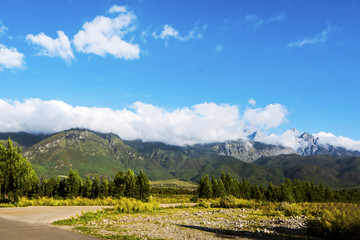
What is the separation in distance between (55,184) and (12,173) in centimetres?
4842

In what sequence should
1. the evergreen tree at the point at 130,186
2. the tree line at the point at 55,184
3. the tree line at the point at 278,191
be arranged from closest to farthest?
the tree line at the point at 55,184
the evergreen tree at the point at 130,186
the tree line at the point at 278,191

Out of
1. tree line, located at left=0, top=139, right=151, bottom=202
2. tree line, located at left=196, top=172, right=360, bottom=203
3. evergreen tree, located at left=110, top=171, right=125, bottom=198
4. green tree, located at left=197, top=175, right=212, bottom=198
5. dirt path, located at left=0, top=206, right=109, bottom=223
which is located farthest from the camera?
tree line, located at left=196, top=172, right=360, bottom=203

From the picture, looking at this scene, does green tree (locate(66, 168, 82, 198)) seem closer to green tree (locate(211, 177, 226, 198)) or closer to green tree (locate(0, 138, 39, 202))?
green tree (locate(0, 138, 39, 202))

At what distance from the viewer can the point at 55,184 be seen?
243ft

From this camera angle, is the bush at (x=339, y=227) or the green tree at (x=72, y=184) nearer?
the bush at (x=339, y=227)

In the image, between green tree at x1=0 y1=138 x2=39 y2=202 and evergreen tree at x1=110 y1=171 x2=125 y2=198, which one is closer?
green tree at x1=0 y1=138 x2=39 y2=202

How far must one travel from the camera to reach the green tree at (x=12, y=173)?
3041 centimetres

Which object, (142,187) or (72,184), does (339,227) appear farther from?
(72,184)

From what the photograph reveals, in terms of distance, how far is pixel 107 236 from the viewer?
13.1m

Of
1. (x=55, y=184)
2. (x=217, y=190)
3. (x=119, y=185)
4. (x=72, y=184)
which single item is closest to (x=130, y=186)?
(x=119, y=185)

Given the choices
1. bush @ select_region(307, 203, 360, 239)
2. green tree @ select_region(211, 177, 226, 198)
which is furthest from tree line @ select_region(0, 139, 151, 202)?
bush @ select_region(307, 203, 360, 239)

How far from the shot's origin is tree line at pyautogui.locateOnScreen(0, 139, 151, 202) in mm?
30859

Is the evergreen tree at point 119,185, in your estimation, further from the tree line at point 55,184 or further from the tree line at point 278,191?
the tree line at point 278,191

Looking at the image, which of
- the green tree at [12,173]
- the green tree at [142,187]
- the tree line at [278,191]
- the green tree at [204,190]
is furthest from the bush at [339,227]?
the tree line at [278,191]
